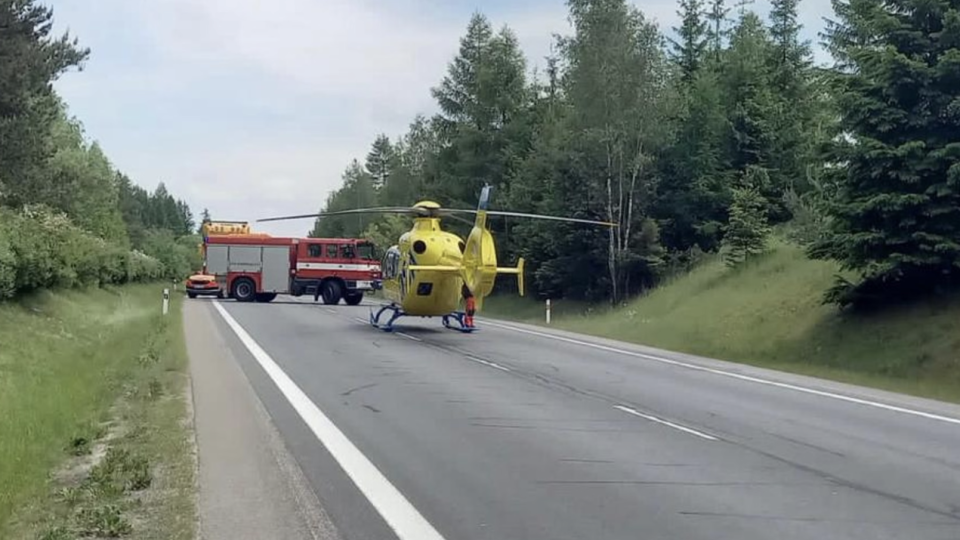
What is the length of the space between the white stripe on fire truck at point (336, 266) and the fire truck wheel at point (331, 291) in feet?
2.25

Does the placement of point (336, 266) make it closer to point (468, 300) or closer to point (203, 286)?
point (203, 286)

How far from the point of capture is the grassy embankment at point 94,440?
311 inches

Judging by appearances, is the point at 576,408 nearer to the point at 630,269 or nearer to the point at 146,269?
the point at 630,269

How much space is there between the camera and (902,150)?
21.4 m

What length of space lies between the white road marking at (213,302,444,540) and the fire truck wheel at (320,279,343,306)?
3684 centimetres

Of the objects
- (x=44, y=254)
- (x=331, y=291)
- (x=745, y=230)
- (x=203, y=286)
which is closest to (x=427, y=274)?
(x=44, y=254)

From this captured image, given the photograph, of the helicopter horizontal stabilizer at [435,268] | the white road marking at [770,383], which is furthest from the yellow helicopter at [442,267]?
the white road marking at [770,383]

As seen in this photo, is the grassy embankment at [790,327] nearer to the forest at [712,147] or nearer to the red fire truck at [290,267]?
the forest at [712,147]

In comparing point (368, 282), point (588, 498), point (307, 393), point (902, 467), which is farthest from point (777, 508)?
point (368, 282)

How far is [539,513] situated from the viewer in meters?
8.15

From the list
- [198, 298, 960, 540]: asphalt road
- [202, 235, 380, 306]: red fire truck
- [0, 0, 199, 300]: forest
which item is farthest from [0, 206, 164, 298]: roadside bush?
[198, 298, 960, 540]: asphalt road

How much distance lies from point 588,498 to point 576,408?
18.3 feet

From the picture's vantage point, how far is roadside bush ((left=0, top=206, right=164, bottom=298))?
2847cm

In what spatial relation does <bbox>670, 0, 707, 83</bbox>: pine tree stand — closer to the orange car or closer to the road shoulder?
the orange car
